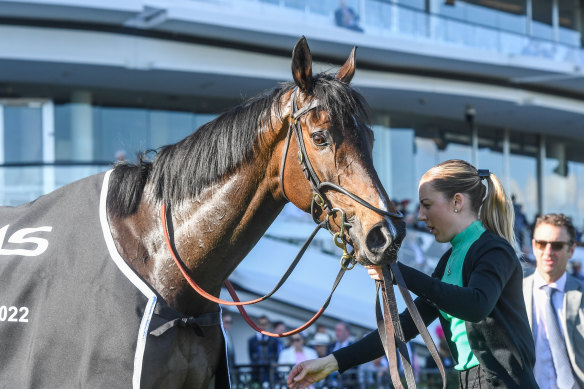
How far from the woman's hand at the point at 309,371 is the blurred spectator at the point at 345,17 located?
10.5m

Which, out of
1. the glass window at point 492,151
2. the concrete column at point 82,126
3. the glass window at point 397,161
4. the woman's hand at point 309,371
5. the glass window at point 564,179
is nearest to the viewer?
the woman's hand at point 309,371

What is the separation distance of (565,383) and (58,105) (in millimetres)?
11356

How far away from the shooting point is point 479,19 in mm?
15695

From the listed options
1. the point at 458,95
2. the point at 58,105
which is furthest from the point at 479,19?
the point at 58,105

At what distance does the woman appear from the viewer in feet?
8.56

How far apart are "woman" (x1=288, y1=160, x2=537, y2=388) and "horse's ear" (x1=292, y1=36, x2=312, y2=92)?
63 cm

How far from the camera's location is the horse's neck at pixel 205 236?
8.75ft

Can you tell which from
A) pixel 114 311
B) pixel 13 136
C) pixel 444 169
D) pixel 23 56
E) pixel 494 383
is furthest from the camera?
pixel 13 136

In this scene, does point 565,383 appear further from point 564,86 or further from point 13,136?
point 564,86

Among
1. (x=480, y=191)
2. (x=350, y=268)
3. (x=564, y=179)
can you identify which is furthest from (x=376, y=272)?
(x=564, y=179)

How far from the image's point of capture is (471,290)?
102 inches

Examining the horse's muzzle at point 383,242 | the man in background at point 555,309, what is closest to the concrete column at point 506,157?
the man in background at point 555,309

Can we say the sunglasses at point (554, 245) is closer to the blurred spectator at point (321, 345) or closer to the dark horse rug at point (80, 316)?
the dark horse rug at point (80, 316)

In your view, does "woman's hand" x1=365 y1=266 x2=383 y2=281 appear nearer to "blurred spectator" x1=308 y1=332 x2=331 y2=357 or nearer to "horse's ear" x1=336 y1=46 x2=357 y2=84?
"horse's ear" x1=336 y1=46 x2=357 y2=84
